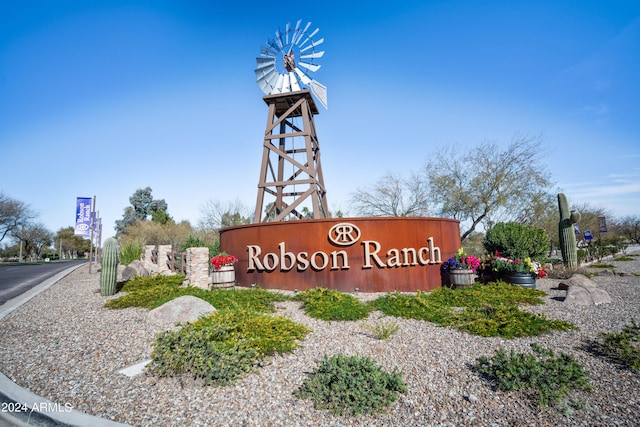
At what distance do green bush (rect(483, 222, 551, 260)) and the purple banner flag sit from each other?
2376cm

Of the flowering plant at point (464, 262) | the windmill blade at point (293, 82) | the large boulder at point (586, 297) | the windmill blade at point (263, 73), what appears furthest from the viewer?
the windmill blade at point (263, 73)

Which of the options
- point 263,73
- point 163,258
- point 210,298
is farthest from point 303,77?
point 210,298

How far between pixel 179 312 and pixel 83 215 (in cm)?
1936

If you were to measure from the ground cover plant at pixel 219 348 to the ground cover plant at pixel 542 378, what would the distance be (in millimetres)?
2720

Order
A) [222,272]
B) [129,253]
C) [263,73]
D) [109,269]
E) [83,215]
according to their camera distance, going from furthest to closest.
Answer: [83,215] → [129,253] → [263,73] → [109,269] → [222,272]

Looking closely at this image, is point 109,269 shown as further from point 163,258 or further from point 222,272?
point 163,258

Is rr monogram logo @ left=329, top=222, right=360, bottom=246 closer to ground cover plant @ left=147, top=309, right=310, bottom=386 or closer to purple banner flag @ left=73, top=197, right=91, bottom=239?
ground cover plant @ left=147, top=309, right=310, bottom=386

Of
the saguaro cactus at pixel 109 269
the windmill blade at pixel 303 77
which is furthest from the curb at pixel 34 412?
the windmill blade at pixel 303 77

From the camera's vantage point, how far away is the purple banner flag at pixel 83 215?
20875mm

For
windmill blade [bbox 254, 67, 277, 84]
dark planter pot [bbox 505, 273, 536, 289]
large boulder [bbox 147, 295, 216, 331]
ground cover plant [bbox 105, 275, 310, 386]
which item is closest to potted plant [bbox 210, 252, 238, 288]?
large boulder [bbox 147, 295, 216, 331]

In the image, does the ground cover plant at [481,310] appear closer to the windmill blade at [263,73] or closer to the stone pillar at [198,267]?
the stone pillar at [198,267]

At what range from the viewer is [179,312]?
6504 mm

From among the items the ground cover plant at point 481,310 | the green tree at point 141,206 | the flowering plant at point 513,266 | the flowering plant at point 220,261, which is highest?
the green tree at point 141,206

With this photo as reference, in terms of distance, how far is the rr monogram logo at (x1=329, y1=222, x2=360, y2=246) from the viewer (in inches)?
384
